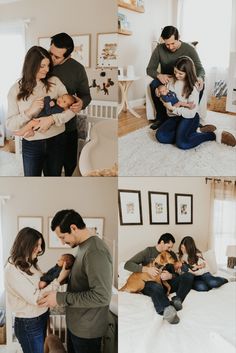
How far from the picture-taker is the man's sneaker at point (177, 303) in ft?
6.11

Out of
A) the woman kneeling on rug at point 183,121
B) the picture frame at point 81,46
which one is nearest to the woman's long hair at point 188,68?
the woman kneeling on rug at point 183,121

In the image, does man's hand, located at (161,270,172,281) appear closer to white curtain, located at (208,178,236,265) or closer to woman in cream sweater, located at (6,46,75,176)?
white curtain, located at (208,178,236,265)

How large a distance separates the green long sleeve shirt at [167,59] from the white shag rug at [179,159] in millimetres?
197

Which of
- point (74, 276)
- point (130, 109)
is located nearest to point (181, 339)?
point (74, 276)

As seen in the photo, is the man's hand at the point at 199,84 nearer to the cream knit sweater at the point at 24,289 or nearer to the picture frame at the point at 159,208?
the picture frame at the point at 159,208

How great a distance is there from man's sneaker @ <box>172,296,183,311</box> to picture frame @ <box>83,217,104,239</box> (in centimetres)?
40

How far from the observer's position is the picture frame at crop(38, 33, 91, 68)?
166 cm

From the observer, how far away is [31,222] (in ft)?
5.83

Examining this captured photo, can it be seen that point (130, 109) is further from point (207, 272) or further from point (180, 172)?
point (207, 272)

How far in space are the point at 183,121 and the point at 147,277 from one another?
2.10 ft

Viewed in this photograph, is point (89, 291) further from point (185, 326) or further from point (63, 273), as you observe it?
point (185, 326)

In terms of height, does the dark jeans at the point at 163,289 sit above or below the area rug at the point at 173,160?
below

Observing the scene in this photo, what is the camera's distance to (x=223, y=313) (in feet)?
6.22

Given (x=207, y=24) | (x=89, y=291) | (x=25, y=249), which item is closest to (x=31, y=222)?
(x=25, y=249)
